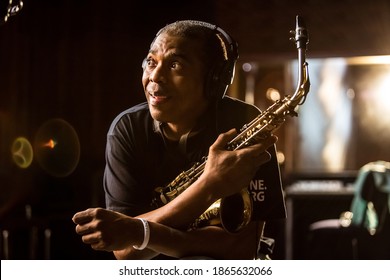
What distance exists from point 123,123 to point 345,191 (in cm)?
188

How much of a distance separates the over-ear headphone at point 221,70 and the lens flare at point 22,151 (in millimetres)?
829

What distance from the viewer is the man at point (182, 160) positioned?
6.13ft

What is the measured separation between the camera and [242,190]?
6.13 feet

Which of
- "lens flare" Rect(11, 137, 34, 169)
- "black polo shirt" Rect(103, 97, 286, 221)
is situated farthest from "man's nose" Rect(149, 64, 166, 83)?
"lens flare" Rect(11, 137, 34, 169)

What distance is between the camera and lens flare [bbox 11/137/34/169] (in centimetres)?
224

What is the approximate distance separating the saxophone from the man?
Result: 2 centimetres

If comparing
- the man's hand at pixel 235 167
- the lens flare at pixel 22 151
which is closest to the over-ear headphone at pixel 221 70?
the man's hand at pixel 235 167

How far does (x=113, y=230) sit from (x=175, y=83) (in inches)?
22.4

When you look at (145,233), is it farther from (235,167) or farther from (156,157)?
(235,167)

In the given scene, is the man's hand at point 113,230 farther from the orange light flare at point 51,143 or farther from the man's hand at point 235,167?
the orange light flare at point 51,143

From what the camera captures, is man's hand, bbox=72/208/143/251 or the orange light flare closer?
man's hand, bbox=72/208/143/251

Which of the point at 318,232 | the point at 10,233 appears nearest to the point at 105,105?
the point at 10,233

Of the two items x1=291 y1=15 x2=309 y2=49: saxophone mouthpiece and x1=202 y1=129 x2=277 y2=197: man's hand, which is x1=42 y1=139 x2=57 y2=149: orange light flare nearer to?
x1=202 y1=129 x2=277 y2=197: man's hand

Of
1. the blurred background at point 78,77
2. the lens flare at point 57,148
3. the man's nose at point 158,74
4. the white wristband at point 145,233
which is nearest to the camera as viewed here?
the white wristband at point 145,233
